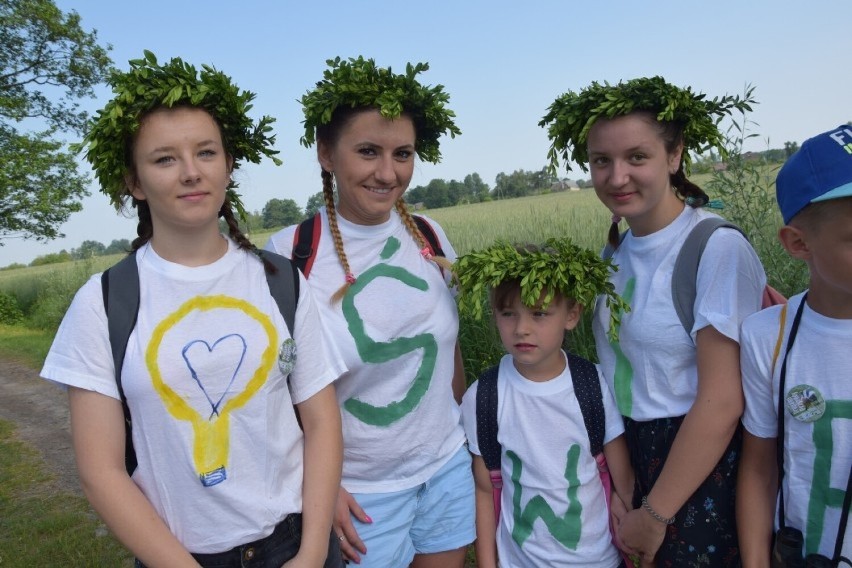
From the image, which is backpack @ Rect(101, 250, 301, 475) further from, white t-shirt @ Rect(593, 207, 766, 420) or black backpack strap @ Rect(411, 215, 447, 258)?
white t-shirt @ Rect(593, 207, 766, 420)

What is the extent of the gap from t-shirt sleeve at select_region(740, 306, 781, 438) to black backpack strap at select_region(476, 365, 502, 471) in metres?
0.87

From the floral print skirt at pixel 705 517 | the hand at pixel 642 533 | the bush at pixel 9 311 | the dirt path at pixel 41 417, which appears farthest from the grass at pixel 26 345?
the floral print skirt at pixel 705 517

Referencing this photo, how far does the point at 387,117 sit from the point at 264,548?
5.02 ft

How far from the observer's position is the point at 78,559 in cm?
424

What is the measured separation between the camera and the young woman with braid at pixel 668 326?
1.88 metres

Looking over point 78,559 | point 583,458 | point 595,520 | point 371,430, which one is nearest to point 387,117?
point 371,430

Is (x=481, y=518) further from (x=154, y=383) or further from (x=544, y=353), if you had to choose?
(x=154, y=383)

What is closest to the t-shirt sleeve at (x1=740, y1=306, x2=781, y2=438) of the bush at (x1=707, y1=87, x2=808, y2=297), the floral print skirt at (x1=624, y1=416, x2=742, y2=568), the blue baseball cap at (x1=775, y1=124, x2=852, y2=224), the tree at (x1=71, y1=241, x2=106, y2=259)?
the floral print skirt at (x1=624, y1=416, x2=742, y2=568)

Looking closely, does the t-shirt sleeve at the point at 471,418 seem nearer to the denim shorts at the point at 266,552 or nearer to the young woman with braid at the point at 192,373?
the young woman with braid at the point at 192,373

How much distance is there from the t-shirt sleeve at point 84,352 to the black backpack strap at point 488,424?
1275 millimetres

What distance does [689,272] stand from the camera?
6.40 feet

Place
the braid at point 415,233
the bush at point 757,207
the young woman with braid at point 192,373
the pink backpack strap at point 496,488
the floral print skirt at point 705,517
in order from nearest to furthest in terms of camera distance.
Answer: the young woman with braid at point 192,373 → the floral print skirt at point 705,517 → the pink backpack strap at point 496,488 → the braid at point 415,233 → the bush at point 757,207

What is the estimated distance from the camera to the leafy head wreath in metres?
1.79

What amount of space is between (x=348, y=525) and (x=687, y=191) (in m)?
1.73
